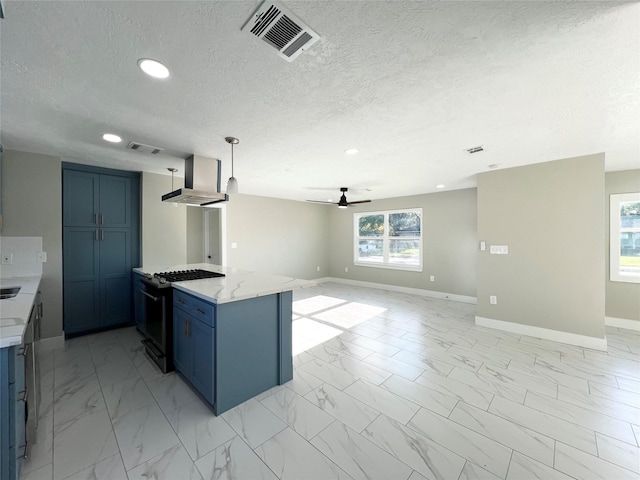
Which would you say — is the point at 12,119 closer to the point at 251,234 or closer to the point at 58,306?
the point at 58,306

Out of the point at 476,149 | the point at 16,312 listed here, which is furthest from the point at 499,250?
the point at 16,312

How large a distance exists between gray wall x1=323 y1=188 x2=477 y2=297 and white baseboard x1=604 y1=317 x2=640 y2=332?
1.89m

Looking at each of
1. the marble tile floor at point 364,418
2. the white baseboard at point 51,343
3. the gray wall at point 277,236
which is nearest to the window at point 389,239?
the gray wall at point 277,236

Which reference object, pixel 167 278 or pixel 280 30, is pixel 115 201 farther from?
pixel 280 30

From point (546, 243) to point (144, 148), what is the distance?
5282mm

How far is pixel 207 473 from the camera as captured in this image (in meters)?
1.45

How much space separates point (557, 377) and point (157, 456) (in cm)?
354

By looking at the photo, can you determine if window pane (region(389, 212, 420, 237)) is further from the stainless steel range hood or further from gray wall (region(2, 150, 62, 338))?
gray wall (region(2, 150, 62, 338))

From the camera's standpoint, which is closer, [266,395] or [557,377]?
[266,395]

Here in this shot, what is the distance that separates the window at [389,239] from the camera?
6246 mm

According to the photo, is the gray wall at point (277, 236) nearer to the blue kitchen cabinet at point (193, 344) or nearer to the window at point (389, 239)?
the window at point (389, 239)

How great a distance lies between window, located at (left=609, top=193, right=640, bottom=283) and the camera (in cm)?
385

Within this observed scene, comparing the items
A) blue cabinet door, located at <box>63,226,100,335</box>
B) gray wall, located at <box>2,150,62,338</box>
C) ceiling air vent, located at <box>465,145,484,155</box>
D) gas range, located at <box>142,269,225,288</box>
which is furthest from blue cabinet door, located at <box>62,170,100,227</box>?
ceiling air vent, located at <box>465,145,484,155</box>

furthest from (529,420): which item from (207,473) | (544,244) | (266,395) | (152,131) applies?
(152,131)
